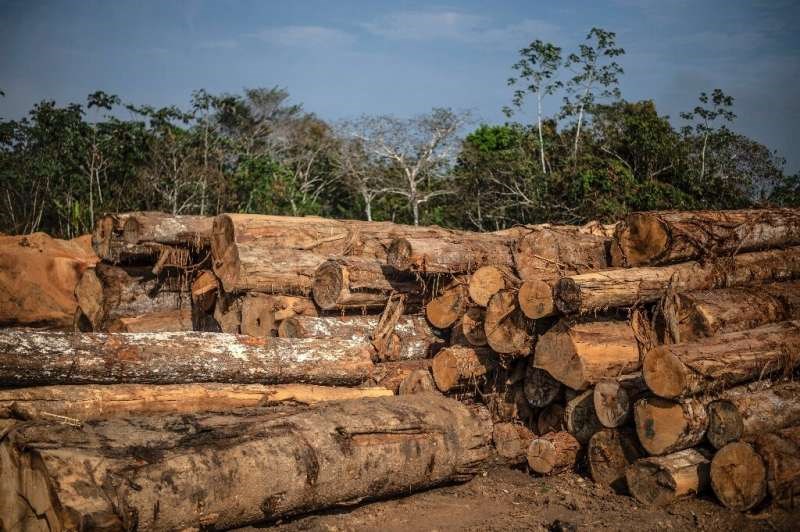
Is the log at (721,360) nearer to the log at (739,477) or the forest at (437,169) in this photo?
the log at (739,477)

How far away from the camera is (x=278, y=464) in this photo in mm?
5227

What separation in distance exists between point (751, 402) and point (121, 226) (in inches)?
292

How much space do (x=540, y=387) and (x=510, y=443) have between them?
2.12 feet

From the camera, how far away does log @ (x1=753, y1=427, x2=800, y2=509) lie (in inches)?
222

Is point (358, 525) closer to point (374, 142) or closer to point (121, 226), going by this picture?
point (121, 226)

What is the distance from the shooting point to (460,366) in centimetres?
762

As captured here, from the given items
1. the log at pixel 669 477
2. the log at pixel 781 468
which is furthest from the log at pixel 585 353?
the log at pixel 781 468

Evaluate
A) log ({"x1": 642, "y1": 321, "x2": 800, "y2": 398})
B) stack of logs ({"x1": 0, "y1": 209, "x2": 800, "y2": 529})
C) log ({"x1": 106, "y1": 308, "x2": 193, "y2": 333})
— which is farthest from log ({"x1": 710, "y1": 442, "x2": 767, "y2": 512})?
log ({"x1": 106, "y1": 308, "x2": 193, "y2": 333})

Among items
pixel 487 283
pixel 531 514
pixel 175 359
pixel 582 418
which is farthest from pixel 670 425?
pixel 175 359

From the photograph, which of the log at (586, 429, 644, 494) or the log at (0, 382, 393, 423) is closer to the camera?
the log at (0, 382, 393, 423)

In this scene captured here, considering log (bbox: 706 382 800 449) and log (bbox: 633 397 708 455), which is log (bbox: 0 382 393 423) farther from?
log (bbox: 706 382 800 449)

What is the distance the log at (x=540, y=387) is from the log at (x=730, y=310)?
4.05ft

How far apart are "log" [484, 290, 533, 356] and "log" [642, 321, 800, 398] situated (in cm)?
134

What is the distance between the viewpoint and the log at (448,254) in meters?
8.16
